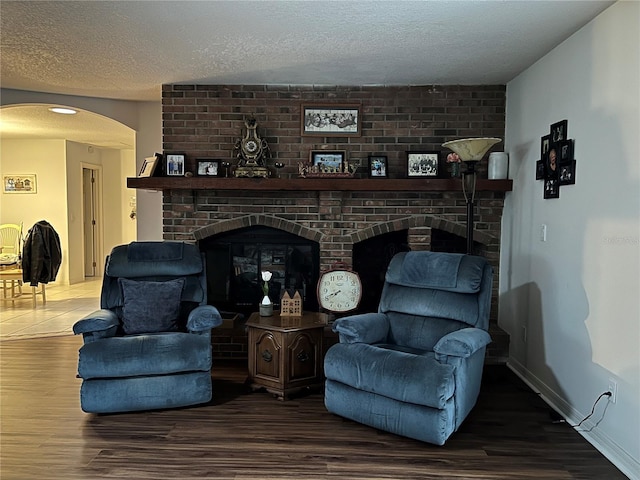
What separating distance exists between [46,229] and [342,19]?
5195 millimetres

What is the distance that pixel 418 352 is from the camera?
3.06 metres

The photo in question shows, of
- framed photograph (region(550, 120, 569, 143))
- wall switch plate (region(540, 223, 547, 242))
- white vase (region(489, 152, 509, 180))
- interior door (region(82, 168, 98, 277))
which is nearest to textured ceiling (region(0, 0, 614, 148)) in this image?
framed photograph (region(550, 120, 569, 143))

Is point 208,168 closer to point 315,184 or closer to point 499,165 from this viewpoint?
point 315,184

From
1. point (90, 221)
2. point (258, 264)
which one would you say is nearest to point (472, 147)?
point (258, 264)

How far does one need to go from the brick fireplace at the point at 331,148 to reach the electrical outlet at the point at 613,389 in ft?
5.69

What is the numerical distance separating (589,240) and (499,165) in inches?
54.7

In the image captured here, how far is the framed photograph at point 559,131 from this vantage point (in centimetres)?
305

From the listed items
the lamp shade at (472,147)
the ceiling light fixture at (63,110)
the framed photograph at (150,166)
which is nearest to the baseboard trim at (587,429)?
the lamp shade at (472,147)

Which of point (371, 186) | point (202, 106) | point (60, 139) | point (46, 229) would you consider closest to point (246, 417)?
point (371, 186)

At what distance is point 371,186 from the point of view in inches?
157

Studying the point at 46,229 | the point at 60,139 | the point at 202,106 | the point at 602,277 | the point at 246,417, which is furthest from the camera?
the point at 60,139

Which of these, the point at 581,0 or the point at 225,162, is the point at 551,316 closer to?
the point at 581,0

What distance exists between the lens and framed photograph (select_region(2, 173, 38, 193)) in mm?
7418

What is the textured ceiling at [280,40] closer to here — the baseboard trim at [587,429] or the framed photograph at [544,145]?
the framed photograph at [544,145]
